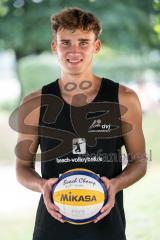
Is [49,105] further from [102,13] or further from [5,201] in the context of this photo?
[102,13]

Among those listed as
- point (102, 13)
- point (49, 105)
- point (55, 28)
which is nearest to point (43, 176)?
point (49, 105)

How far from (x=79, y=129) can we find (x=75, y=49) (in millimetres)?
247

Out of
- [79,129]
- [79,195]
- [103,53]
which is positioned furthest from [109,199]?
[103,53]

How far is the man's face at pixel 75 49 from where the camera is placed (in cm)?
154

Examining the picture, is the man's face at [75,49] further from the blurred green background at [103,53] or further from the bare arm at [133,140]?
the blurred green background at [103,53]

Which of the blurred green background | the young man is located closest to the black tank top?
the young man

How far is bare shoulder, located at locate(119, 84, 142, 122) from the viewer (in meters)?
1.55

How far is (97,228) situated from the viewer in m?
1.50

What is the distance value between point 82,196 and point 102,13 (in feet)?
20.8

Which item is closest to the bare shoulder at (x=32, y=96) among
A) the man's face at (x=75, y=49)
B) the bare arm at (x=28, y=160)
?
the bare arm at (x=28, y=160)

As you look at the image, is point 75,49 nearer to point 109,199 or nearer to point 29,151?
point 29,151

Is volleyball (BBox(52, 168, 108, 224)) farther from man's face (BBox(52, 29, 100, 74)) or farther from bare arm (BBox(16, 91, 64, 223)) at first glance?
man's face (BBox(52, 29, 100, 74))

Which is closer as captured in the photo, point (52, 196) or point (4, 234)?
point (52, 196)

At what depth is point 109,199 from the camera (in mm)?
1449
